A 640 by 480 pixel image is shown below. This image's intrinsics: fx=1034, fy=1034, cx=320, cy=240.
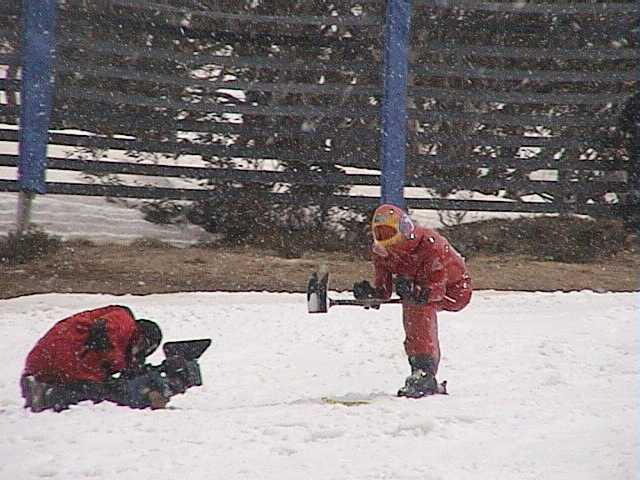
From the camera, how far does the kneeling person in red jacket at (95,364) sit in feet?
15.6

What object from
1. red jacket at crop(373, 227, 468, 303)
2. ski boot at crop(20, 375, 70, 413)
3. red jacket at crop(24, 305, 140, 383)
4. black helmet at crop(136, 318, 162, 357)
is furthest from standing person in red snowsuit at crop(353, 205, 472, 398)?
ski boot at crop(20, 375, 70, 413)

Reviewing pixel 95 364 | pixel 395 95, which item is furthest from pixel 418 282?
pixel 395 95

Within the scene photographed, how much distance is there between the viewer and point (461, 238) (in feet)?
29.5

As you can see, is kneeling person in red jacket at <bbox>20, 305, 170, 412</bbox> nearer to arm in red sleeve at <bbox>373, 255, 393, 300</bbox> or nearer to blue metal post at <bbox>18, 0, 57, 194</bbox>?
arm in red sleeve at <bbox>373, 255, 393, 300</bbox>

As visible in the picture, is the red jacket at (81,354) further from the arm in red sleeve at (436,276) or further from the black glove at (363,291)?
the arm in red sleeve at (436,276)

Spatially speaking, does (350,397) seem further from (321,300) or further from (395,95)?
(395,95)

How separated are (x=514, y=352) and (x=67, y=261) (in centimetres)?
333

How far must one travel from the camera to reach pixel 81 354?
492 cm

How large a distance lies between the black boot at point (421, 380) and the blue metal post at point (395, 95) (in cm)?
262

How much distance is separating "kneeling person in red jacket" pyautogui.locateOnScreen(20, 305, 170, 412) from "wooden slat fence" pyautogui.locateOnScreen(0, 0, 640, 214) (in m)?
2.78

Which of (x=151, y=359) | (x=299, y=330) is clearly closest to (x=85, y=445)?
(x=151, y=359)

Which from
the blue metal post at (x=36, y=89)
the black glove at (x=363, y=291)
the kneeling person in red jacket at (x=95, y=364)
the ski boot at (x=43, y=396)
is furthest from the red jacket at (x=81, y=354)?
the blue metal post at (x=36, y=89)

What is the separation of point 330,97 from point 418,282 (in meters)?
3.06

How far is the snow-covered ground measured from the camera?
3646 mm
